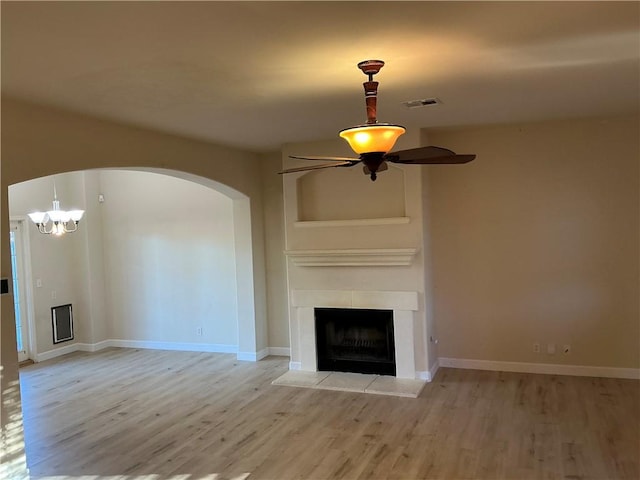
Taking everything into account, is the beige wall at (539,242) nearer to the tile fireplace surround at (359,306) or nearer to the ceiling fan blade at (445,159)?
the tile fireplace surround at (359,306)

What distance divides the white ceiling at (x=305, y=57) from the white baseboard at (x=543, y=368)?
282 centimetres

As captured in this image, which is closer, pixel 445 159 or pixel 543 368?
pixel 445 159

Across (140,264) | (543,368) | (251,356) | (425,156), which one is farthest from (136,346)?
(425,156)

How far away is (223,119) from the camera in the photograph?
473cm

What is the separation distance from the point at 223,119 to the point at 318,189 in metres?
1.95

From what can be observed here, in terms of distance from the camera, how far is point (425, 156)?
11.2ft

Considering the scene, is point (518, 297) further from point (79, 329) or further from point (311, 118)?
Result: point (79, 329)

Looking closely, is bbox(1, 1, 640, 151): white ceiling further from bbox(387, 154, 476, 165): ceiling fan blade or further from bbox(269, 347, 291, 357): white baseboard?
bbox(269, 347, 291, 357): white baseboard

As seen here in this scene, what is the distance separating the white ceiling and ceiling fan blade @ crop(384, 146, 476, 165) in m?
0.53

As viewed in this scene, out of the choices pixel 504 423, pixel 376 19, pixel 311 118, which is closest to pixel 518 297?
pixel 504 423

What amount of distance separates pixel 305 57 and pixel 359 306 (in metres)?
3.60

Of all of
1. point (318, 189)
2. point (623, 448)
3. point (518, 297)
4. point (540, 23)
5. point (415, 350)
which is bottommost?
point (623, 448)

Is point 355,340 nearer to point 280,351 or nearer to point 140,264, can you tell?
point 280,351

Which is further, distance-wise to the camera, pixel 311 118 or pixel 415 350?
pixel 415 350
